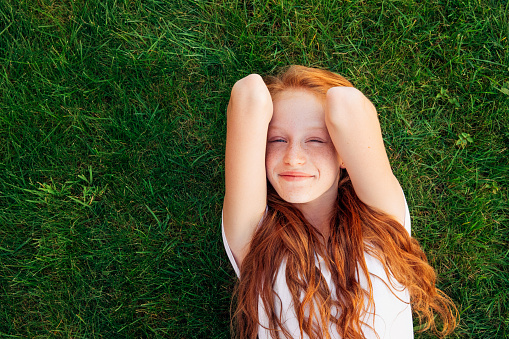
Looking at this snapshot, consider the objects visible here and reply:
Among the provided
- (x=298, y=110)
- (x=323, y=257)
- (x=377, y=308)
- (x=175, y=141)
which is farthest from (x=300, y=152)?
(x=175, y=141)

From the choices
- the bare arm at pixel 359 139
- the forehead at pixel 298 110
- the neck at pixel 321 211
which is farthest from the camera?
the neck at pixel 321 211

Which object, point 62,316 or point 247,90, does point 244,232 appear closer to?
point 247,90

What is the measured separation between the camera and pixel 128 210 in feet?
9.68

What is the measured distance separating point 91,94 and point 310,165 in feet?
5.84

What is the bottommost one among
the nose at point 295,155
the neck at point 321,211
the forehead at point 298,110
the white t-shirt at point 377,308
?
the white t-shirt at point 377,308

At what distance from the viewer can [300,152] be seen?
2.17 metres

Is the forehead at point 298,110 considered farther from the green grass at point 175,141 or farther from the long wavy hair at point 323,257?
the green grass at point 175,141

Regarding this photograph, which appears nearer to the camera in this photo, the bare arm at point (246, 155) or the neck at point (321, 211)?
the bare arm at point (246, 155)

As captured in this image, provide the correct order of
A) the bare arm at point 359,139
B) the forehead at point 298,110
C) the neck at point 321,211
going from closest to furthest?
the bare arm at point 359,139 < the forehead at point 298,110 < the neck at point 321,211

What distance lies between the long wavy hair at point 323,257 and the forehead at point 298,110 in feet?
0.25

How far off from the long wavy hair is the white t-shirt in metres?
0.03

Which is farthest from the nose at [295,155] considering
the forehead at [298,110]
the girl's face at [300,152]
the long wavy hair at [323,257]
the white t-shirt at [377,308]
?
the white t-shirt at [377,308]

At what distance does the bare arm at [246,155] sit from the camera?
2154 mm

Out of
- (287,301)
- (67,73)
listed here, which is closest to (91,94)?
(67,73)
